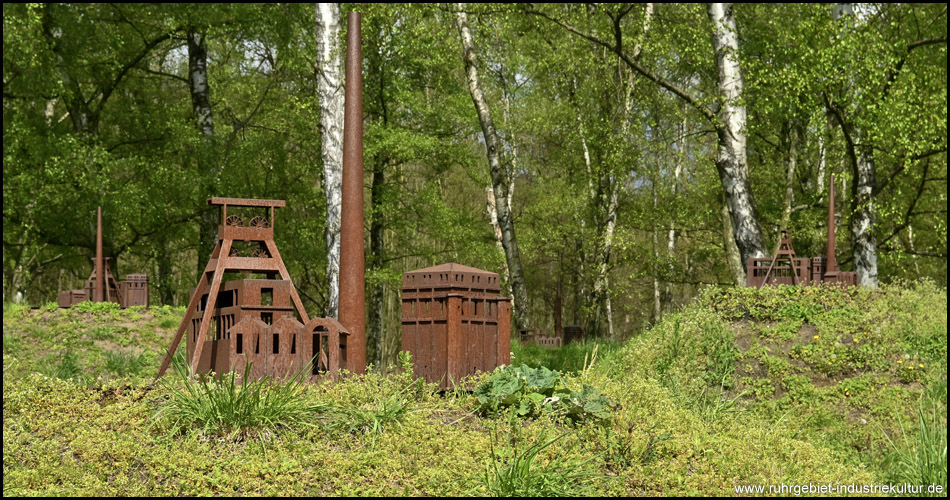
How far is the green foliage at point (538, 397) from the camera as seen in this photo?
5.78m

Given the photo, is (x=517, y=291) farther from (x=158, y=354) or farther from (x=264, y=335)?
(x=264, y=335)

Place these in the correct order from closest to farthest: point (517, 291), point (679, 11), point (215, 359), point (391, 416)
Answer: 1. point (391, 416)
2. point (215, 359)
3. point (517, 291)
4. point (679, 11)

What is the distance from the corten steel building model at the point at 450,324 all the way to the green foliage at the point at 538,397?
1066 millimetres

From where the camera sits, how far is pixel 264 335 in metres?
6.80

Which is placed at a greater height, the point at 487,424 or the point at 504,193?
the point at 504,193

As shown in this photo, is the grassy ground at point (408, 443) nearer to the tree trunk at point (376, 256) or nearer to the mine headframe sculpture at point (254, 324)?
the mine headframe sculpture at point (254, 324)

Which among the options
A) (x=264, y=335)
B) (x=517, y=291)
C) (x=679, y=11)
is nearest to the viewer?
(x=264, y=335)

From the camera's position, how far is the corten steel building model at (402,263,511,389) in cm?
744

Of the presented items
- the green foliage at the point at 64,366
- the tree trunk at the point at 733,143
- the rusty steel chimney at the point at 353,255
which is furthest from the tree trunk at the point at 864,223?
the green foliage at the point at 64,366

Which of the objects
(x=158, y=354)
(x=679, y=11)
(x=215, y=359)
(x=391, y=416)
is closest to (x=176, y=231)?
(x=158, y=354)

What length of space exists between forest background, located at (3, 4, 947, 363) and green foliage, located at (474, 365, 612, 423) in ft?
23.2

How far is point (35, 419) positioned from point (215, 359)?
163 centimetres

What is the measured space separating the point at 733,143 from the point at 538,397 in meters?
9.46

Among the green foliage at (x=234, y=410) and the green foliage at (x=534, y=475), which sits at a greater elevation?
the green foliage at (x=234, y=410)
